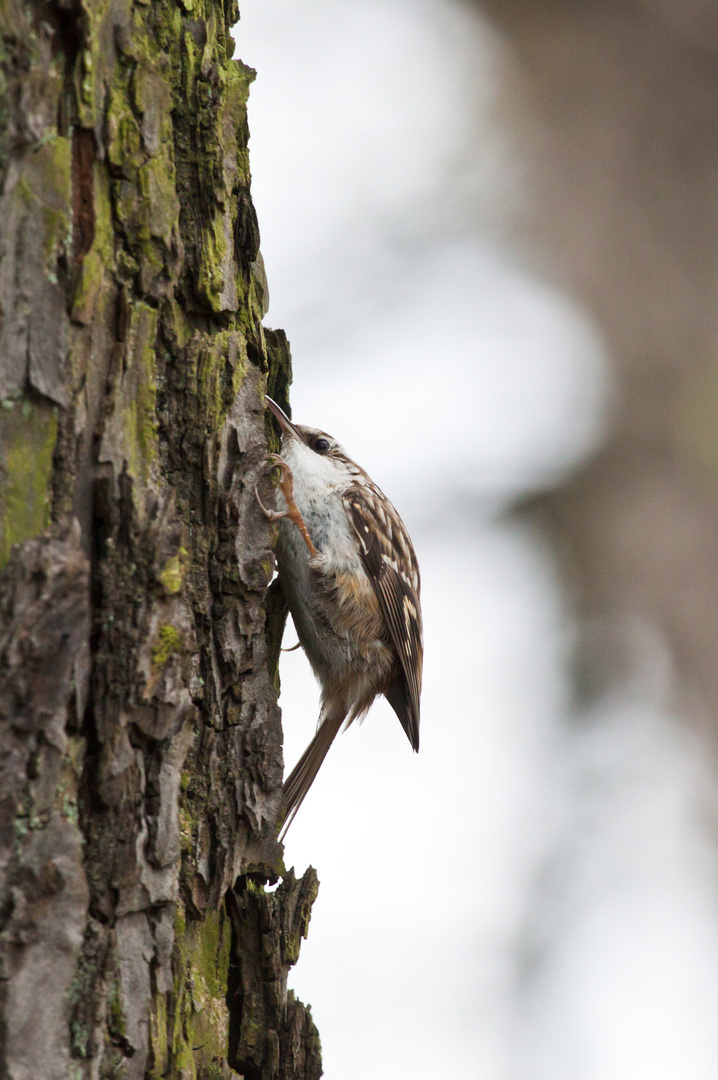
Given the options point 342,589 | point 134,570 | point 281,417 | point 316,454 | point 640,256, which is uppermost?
point 640,256

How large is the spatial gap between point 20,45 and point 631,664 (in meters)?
3.41

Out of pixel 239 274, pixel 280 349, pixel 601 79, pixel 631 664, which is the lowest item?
pixel 239 274

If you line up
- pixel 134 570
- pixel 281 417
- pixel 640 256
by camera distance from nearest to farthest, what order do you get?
1. pixel 134 570
2. pixel 281 417
3. pixel 640 256

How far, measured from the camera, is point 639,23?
3.40 m

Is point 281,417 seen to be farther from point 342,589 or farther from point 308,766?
point 308,766

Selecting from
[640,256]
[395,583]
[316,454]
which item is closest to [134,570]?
[316,454]

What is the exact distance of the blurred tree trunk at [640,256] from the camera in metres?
3.43

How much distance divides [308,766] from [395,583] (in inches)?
23.4

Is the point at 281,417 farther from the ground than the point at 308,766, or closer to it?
farther from the ground

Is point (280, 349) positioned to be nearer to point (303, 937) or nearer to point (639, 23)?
point (303, 937)

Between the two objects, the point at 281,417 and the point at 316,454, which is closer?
the point at 281,417

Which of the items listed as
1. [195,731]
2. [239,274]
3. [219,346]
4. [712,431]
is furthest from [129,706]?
[712,431]

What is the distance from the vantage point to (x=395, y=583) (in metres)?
2.86

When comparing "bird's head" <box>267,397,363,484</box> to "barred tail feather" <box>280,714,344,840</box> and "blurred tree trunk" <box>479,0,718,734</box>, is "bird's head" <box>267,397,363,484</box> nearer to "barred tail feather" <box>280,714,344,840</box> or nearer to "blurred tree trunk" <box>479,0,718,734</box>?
"barred tail feather" <box>280,714,344,840</box>
